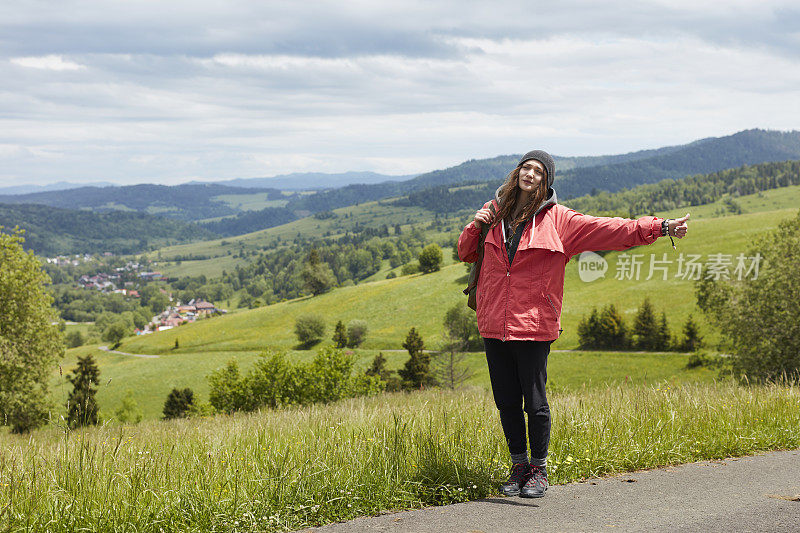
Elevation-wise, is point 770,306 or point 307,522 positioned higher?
point 307,522

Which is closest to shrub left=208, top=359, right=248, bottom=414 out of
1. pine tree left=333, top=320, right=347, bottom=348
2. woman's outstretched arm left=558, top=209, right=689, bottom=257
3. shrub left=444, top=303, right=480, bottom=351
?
shrub left=444, top=303, right=480, bottom=351

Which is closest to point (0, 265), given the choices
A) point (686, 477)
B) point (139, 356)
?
point (686, 477)

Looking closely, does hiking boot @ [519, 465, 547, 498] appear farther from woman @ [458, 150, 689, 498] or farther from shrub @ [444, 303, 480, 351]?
shrub @ [444, 303, 480, 351]

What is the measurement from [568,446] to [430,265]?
123521mm

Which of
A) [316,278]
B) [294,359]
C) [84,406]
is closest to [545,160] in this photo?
[84,406]

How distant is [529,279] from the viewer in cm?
474

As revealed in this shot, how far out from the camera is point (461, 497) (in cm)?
462

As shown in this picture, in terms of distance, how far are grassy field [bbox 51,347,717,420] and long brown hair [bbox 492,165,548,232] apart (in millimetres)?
50989

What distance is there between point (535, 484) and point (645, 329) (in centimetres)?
7288

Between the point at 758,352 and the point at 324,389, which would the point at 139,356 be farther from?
the point at 758,352

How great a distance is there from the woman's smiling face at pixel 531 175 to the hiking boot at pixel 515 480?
2.41 m

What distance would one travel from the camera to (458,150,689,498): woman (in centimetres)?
470

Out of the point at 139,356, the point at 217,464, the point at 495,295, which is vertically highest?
the point at 495,295

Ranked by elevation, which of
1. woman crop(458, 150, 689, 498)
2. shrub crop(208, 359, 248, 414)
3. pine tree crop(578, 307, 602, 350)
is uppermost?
woman crop(458, 150, 689, 498)
